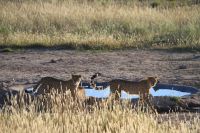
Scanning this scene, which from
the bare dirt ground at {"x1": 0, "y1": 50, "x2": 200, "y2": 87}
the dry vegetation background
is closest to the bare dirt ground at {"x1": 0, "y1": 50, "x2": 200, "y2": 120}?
the bare dirt ground at {"x1": 0, "y1": 50, "x2": 200, "y2": 87}

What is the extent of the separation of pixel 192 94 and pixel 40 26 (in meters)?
11.5

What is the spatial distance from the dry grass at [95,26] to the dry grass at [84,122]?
410 inches

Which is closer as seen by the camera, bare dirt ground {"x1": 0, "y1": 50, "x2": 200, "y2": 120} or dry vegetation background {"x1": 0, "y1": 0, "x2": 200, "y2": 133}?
bare dirt ground {"x1": 0, "y1": 50, "x2": 200, "y2": 120}

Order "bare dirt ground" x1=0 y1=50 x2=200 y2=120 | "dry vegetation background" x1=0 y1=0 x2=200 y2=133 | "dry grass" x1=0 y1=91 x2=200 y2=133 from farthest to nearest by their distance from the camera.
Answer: "dry vegetation background" x1=0 y1=0 x2=200 y2=133
"bare dirt ground" x1=0 y1=50 x2=200 y2=120
"dry grass" x1=0 y1=91 x2=200 y2=133

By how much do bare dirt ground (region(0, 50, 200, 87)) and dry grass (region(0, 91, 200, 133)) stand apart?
16.2 ft

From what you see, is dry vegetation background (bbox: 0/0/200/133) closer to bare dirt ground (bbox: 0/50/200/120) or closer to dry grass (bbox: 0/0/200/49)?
dry grass (bbox: 0/0/200/49)

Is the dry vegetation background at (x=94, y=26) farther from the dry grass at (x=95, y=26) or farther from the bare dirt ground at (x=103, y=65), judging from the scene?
the bare dirt ground at (x=103, y=65)

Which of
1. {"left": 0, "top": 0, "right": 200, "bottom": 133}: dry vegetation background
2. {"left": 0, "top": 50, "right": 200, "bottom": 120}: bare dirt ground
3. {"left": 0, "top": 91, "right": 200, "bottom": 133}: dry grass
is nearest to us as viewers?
{"left": 0, "top": 91, "right": 200, "bottom": 133}: dry grass

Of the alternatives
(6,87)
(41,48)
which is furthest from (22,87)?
(41,48)

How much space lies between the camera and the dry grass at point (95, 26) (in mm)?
19641

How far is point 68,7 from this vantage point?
81.3 ft

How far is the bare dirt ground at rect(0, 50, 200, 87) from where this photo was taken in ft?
47.5

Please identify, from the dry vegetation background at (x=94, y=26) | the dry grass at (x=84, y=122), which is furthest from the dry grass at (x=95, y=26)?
the dry grass at (x=84, y=122)

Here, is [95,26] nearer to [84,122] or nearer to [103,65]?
[103,65]
